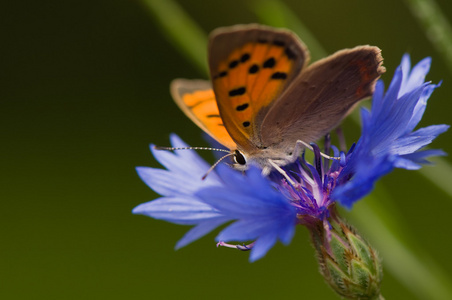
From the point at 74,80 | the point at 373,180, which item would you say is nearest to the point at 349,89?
the point at 373,180

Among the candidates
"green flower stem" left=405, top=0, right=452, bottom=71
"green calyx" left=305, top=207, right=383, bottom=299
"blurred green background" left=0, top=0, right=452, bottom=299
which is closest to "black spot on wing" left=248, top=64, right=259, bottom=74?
"green calyx" left=305, top=207, right=383, bottom=299

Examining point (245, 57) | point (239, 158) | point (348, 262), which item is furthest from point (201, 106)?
point (348, 262)

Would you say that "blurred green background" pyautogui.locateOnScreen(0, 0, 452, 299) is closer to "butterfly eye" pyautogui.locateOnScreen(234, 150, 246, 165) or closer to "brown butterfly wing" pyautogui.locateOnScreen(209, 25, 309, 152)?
"butterfly eye" pyautogui.locateOnScreen(234, 150, 246, 165)

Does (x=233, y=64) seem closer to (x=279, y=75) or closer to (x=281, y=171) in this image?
(x=279, y=75)

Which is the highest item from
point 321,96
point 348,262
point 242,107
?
point 242,107

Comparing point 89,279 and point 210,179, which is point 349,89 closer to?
point 210,179

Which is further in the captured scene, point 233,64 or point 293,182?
point 293,182
